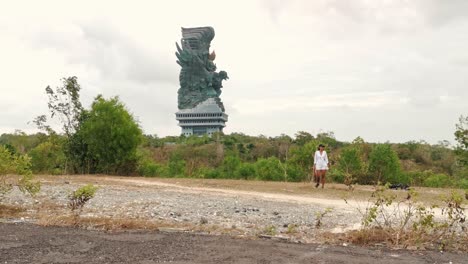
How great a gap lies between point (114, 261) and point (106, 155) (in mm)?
23975

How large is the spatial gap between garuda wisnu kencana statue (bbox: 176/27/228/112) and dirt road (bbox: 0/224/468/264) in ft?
291

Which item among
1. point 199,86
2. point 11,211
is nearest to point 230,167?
point 11,211

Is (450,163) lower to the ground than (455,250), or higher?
higher

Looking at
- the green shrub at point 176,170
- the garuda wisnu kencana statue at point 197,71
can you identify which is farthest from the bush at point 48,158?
the garuda wisnu kencana statue at point 197,71

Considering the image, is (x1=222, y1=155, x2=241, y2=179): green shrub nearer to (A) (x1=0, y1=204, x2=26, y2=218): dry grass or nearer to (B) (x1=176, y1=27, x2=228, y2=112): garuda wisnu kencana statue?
(A) (x1=0, y1=204, x2=26, y2=218): dry grass

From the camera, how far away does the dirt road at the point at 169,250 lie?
24.4 feet

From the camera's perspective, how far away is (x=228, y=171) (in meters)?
35.4

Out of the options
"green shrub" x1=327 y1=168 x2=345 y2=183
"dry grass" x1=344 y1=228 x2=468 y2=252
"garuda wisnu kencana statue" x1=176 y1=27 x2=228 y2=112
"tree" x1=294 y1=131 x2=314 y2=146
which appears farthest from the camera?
"garuda wisnu kencana statue" x1=176 y1=27 x2=228 y2=112

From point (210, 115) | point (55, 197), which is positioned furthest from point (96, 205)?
point (210, 115)

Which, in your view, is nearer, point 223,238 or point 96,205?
point 223,238

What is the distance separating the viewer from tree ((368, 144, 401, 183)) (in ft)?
92.2

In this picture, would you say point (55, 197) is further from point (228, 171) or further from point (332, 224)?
point (228, 171)

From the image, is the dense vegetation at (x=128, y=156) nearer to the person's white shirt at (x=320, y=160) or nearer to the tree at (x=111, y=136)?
the tree at (x=111, y=136)

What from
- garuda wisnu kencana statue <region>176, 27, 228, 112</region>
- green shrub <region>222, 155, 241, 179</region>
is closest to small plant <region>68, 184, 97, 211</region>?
green shrub <region>222, 155, 241, 179</region>
